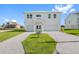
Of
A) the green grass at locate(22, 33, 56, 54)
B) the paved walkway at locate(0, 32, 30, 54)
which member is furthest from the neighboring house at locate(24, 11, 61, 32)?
the paved walkway at locate(0, 32, 30, 54)

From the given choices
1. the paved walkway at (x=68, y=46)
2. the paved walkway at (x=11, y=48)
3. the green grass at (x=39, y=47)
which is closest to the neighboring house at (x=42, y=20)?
the paved walkway at (x=68, y=46)

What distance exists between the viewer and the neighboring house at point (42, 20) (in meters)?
24.0

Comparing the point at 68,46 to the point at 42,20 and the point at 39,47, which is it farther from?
the point at 42,20

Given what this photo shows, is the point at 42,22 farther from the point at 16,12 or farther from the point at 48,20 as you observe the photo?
the point at 16,12

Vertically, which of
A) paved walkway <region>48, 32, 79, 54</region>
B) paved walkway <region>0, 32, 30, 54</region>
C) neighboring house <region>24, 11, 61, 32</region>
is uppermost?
neighboring house <region>24, 11, 61, 32</region>

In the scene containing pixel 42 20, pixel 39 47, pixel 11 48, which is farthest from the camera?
pixel 42 20

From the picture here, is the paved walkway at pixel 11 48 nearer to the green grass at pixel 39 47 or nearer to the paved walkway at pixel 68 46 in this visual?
the green grass at pixel 39 47

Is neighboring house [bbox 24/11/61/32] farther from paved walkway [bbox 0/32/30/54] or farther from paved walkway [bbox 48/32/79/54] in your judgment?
paved walkway [bbox 0/32/30/54]

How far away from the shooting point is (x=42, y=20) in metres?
25.2

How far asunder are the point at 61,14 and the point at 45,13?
7.14 feet

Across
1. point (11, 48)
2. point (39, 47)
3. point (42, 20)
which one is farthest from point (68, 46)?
point (42, 20)

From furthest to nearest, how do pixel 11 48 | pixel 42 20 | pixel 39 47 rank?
1. pixel 42 20
2. pixel 39 47
3. pixel 11 48

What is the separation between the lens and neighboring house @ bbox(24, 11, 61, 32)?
2403 cm
